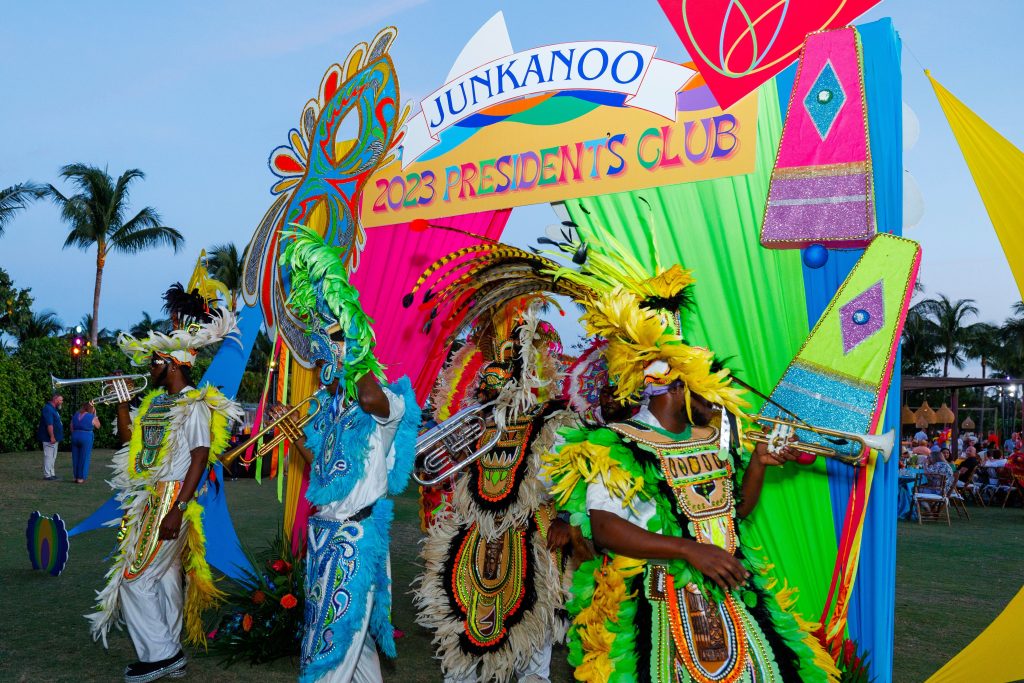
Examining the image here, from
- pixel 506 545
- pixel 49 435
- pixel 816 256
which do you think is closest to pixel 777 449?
pixel 816 256

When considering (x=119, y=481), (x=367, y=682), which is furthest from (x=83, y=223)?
(x=367, y=682)

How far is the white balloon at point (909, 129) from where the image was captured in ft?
14.0

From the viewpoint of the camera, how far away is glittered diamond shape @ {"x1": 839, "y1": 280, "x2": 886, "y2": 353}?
4027 mm

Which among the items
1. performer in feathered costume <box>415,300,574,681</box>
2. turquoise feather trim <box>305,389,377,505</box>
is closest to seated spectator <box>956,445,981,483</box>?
performer in feathered costume <box>415,300,574,681</box>

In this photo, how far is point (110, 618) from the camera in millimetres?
5223

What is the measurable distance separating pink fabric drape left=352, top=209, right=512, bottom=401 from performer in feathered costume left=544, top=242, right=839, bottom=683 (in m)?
3.27

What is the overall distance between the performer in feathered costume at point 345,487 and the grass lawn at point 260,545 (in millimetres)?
1303

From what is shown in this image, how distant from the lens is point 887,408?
4.17 meters

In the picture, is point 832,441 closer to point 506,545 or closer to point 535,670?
point 506,545

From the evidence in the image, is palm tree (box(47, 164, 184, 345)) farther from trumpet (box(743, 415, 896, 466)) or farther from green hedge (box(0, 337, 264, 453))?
trumpet (box(743, 415, 896, 466))

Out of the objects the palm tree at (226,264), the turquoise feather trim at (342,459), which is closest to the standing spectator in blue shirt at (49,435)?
the turquoise feather trim at (342,459)

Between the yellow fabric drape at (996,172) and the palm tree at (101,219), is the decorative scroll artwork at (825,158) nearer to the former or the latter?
the yellow fabric drape at (996,172)

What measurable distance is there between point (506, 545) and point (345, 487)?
157 cm

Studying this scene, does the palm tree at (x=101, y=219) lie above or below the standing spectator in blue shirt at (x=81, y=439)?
above
